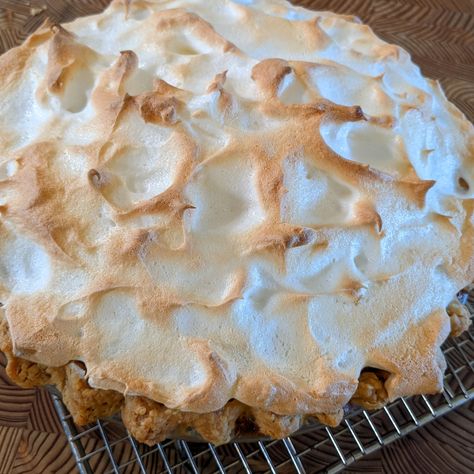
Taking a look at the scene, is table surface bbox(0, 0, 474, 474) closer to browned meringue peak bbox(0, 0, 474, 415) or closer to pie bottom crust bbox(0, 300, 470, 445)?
pie bottom crust bbox(0, 300, 470, 445)

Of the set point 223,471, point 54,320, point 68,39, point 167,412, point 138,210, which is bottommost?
point 223,471

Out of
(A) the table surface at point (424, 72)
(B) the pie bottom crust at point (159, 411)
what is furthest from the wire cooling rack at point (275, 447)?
(B) the pie bottom crust at point (159, 411)

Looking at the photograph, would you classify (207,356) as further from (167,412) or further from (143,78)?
(143,78)

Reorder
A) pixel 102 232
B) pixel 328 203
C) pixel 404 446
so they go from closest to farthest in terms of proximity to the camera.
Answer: pixel 102 232 < pixel 328 203 < pixel 404 446

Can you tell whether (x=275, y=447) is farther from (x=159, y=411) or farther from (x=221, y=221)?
(x=221, y=221)

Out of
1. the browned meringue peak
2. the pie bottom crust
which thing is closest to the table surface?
the pie bottom crust

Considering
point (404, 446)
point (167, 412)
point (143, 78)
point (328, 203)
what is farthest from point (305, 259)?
point (404, 446)

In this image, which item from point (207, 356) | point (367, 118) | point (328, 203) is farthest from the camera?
point (367, 118)
